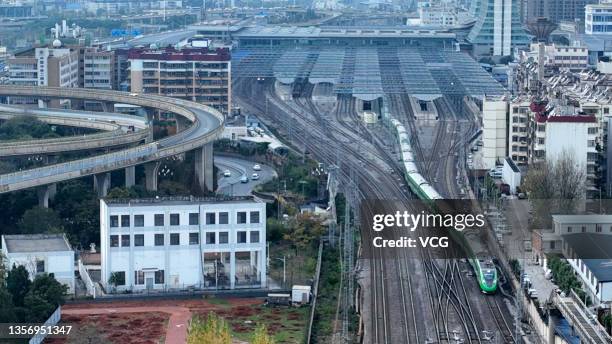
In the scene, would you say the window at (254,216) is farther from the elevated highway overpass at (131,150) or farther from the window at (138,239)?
the elevated highway overpass at (131,150)

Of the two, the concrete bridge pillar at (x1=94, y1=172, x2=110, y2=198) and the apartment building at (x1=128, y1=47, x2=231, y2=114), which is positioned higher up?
the apartment building at (x1=128, y1=47, x2=231, y2=114)

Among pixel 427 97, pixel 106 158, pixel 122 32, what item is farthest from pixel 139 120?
pixel 122 32

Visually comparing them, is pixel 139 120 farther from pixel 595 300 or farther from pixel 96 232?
pixel 595 300

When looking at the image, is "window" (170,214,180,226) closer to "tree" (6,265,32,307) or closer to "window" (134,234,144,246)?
"window" (134,234,144,246)

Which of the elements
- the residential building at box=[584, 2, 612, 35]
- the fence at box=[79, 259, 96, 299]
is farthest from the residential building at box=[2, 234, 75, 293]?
the residential building at box=[584, 2, 612, 35]

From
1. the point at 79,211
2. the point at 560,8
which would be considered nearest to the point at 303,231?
the point at 79,211

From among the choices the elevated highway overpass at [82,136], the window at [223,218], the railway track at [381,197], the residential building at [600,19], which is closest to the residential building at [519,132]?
the railway track at [381,197]
